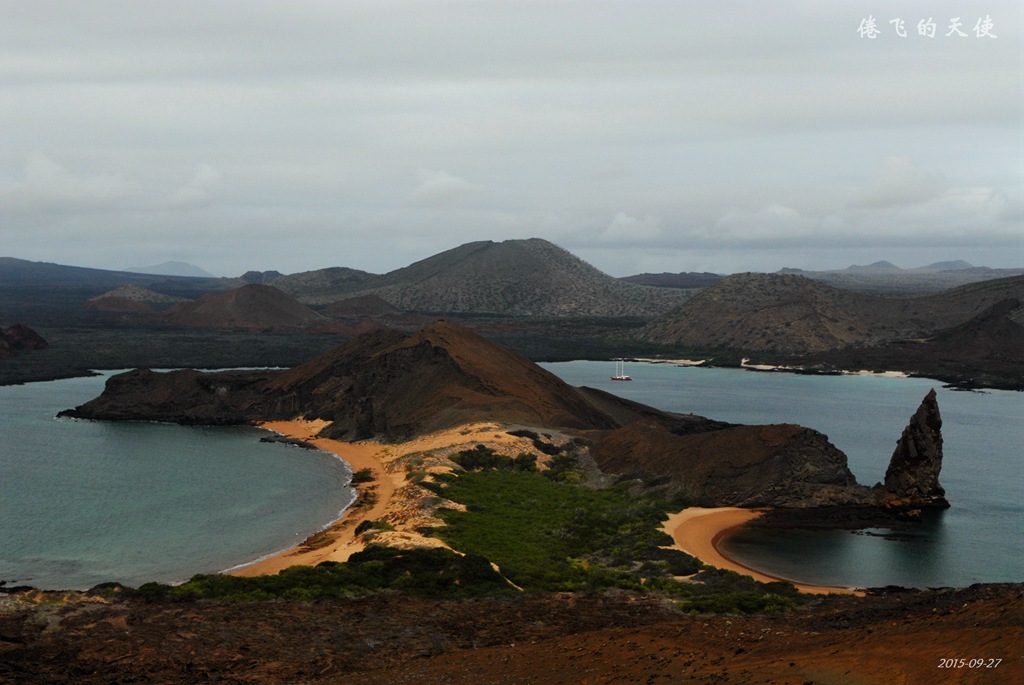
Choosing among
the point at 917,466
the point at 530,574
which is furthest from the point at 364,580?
the point at 917,466

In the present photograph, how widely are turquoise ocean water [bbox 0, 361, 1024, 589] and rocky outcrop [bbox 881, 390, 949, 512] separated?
78.0 inches

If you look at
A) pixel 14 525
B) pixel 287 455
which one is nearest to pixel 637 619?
pixel 14 525

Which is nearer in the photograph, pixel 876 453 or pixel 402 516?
pixel 402 516

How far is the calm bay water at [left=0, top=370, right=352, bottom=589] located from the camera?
48625mm

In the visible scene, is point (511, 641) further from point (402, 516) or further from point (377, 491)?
point (377, 491)

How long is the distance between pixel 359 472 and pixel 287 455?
11.2 m

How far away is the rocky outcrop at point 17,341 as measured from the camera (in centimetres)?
15825

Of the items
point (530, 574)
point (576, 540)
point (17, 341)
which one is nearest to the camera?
point (530, 574)

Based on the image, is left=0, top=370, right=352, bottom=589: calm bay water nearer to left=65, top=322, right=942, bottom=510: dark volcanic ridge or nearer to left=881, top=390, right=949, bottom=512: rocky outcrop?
left=65, top=322, right=942, bottom=510: dark volcanic ridge

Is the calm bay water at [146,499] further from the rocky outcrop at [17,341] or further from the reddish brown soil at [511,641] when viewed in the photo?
the rocky outcrop at [17,341]

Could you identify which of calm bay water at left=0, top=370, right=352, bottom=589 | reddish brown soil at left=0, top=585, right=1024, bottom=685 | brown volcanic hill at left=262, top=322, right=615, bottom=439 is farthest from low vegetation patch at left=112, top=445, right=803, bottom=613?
brown volcanic hill at left=262, top=322, right=615, bottom=439

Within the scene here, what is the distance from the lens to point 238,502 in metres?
64.2

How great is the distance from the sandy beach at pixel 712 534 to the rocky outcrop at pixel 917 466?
10.2 meters

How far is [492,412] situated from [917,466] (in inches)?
1347
